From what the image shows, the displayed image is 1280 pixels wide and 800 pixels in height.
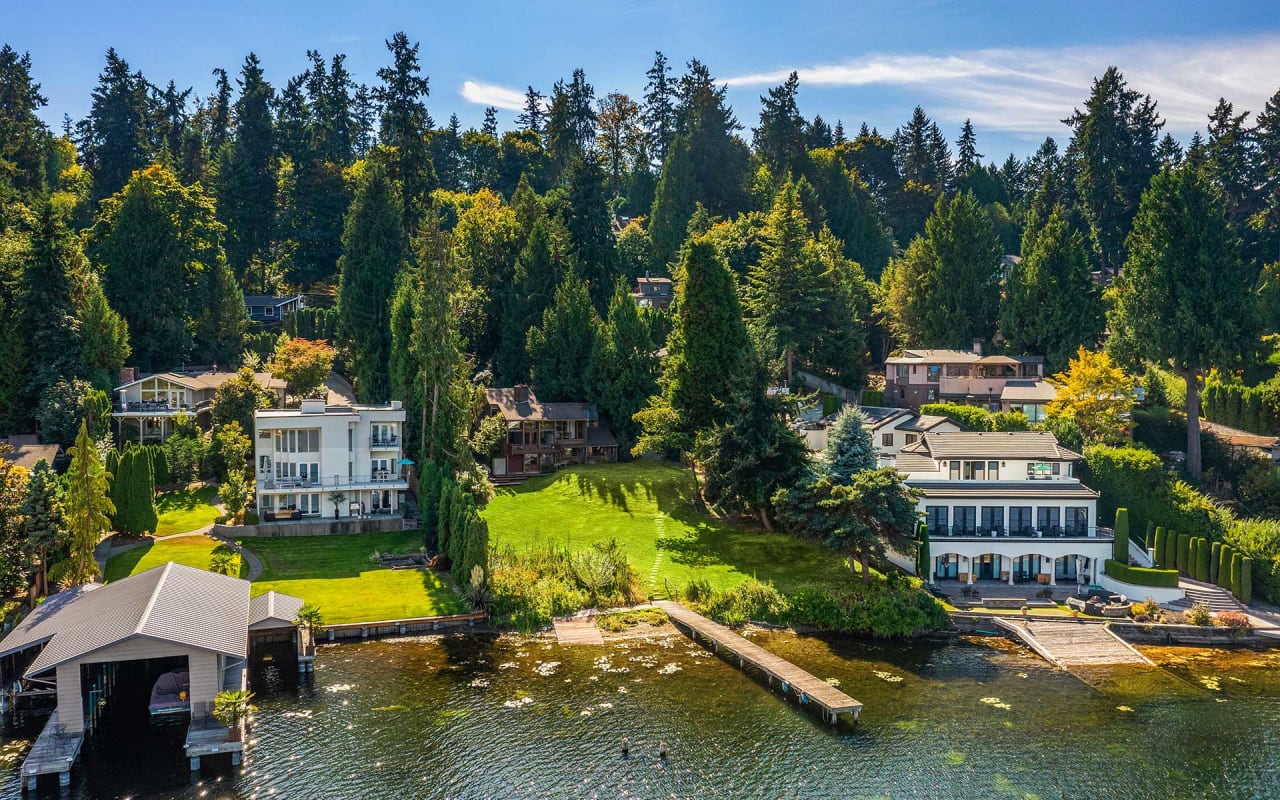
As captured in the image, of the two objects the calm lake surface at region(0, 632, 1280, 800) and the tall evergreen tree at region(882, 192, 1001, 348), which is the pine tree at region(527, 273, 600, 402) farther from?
the calm lake surface at region(0, 632, 1280, 800)

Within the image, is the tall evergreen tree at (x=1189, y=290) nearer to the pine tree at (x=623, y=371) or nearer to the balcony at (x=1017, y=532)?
the balcony at (x=1017, y=532)

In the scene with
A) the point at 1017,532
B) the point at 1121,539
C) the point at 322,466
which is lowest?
the point at 1121,539

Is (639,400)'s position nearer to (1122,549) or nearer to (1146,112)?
(1122,549)

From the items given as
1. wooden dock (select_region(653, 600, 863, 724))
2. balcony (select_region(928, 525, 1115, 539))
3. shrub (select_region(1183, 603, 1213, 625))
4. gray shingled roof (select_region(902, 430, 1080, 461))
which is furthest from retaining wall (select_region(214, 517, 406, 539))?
shrub (select_region(1183, 603, 1213, 625))

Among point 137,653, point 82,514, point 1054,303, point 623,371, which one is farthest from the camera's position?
point 1054,303

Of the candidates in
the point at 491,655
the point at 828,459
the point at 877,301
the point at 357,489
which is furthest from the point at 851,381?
the point at 491,655

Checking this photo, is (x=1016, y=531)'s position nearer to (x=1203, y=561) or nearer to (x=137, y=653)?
(x=1203, y=561)

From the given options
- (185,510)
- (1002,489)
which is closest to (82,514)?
(185,510)
